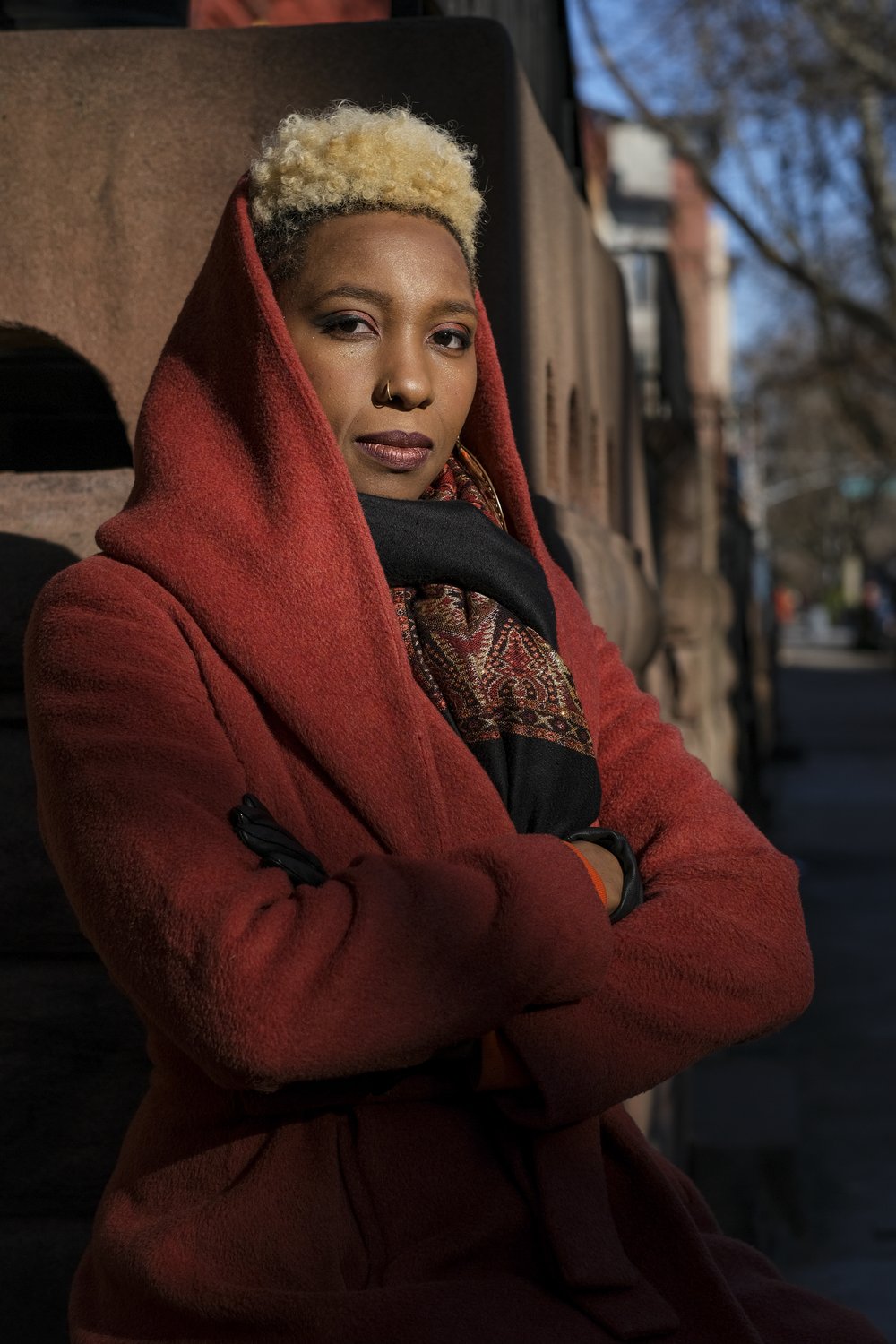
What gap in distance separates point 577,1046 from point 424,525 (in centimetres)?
68

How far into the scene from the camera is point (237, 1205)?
195 cm

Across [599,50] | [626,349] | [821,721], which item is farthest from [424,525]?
[821,721]

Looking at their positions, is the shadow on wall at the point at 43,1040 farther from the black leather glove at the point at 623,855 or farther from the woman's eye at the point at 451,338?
the black leather glove at the point at 623,855

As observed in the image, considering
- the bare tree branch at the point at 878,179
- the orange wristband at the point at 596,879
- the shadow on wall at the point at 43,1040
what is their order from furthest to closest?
the bare tree branch at the point at 878,179 < the shadow on wall at the point at 43,1040 < the orange wristband at the point at 596,879

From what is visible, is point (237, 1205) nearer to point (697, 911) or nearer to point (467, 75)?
point (697, 911)

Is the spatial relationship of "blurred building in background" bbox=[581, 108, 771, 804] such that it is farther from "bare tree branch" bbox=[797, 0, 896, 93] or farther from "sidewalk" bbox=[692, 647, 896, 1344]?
"bare tree branch" bbox=[797, 0, 896, 93]

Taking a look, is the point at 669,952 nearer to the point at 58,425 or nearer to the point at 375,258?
the point at 375,258

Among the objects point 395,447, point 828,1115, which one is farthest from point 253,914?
point 828,1115

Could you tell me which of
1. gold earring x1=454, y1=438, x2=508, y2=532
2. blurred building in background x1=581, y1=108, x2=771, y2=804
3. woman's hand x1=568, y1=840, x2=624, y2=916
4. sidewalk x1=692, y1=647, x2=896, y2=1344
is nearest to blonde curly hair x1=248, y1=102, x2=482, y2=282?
gold earring x1=454, y1=438, x2=508, y2=532

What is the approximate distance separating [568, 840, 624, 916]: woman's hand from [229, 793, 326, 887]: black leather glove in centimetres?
37

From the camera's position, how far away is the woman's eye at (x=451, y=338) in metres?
2.25

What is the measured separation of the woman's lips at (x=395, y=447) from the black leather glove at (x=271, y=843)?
51cm

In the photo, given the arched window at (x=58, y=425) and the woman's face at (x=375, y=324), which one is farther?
the arched window at (x=58, y=425)

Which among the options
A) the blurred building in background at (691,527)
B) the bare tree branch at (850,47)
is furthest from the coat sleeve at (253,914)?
the bare tree branch at (850,47)
